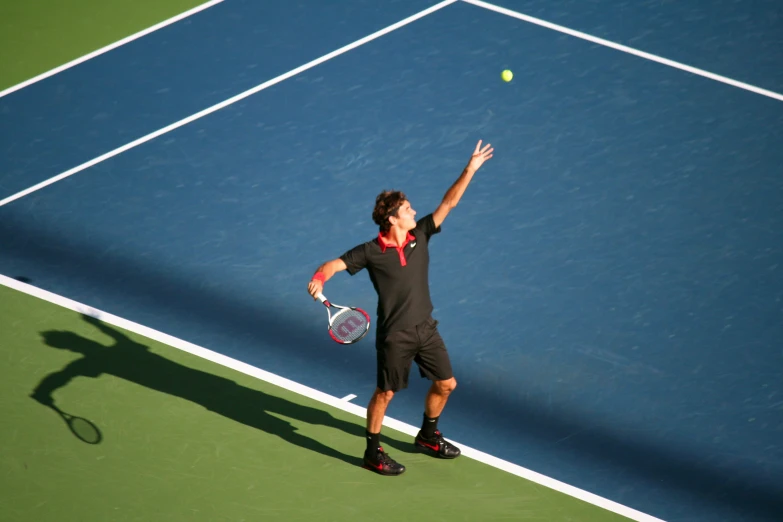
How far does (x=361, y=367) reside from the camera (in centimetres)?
1177

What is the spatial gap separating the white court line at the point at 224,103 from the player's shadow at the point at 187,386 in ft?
8.86

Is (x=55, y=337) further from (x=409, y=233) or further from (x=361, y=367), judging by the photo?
(x=409, y=233)

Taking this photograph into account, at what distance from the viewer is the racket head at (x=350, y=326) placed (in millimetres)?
10148

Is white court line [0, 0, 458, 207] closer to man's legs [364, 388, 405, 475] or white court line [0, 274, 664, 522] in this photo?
white court line [0, 274, 664, 522]

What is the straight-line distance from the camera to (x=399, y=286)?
10.0 m

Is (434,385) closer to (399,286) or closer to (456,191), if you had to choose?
(399,286)

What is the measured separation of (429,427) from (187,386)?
2187 millimetres

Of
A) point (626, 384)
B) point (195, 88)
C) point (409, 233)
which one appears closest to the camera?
point (409, 233)

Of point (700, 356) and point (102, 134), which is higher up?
point (102, 134)

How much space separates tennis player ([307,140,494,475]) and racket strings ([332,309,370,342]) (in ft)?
0.42

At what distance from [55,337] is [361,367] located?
271 cm

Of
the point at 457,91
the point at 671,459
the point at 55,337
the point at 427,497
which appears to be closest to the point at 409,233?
the point at 427,497

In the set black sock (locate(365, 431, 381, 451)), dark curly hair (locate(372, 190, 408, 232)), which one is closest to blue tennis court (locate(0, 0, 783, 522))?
black sock (locate(365, 431, 381, 451))

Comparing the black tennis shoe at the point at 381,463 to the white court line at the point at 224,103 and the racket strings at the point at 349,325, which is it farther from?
the white court line at the point at 224,103
